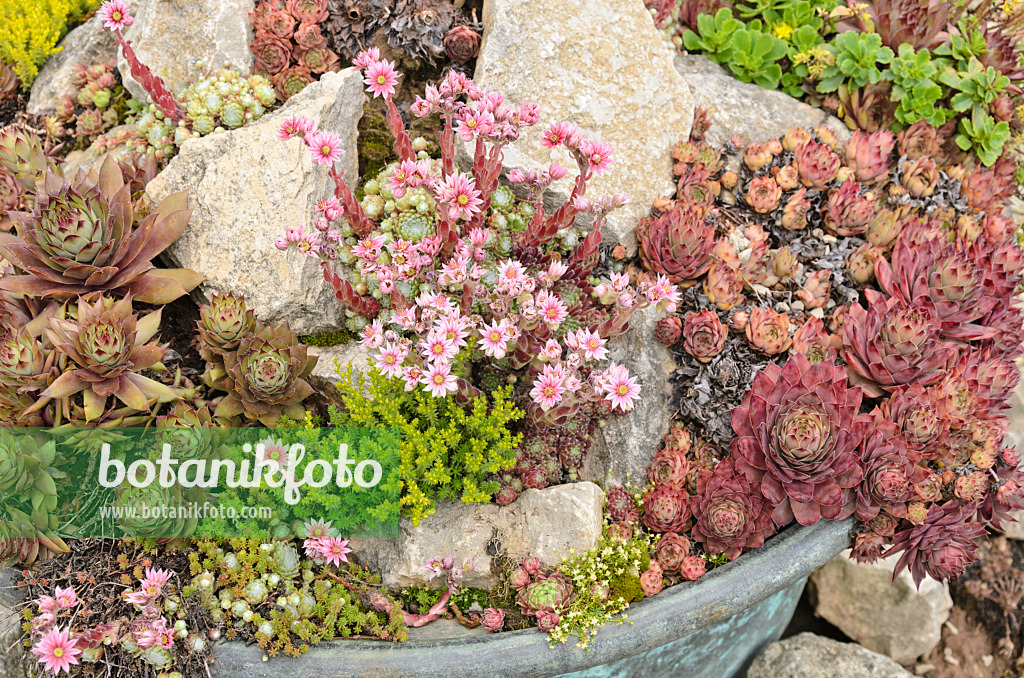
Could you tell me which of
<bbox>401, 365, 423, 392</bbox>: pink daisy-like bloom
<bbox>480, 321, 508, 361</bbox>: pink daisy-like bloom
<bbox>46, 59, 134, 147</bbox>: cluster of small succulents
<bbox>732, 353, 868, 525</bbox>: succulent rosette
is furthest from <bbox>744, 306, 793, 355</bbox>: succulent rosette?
<bbox>46, 59, 134, 147</bbox>: cluster of small succulents

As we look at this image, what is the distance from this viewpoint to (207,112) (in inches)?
122

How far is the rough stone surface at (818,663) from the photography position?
319 centimetres

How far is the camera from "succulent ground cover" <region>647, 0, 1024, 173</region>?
332cm

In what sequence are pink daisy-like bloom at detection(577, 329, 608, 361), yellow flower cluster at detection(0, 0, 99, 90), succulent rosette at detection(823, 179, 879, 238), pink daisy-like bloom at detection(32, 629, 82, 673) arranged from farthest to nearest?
yellow flower cluster at detection(0, 0, 99, 90) → succulent rosette at detection(823, 179, 879, 238) → pink daisy-like bloom at detection(577, 329, 608, 361) → pink daisy-like bloom at detection(32, 629, 82, 673)

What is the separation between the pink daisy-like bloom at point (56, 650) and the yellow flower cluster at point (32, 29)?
309 centimetres

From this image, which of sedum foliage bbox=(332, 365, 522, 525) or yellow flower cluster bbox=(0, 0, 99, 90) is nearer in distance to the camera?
sedum foliage bbox=(332, 365, 522, 525)

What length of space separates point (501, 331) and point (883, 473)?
4.71 ft

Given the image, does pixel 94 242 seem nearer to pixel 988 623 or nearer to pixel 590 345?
pixel 590 345

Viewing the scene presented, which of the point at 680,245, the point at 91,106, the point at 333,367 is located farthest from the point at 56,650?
the point at 91,106

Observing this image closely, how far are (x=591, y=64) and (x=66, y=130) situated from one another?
2.70 metres

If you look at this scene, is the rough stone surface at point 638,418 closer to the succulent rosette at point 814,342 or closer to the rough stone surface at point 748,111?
the succulent rosette at point 814,342

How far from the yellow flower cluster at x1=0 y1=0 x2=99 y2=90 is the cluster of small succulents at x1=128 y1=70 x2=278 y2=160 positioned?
1.03m

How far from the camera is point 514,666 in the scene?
221 cm

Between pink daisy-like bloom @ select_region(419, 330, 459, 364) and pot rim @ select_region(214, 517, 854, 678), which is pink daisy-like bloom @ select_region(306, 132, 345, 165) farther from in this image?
pot rim @ select_region(214, 517, 854, 678)
